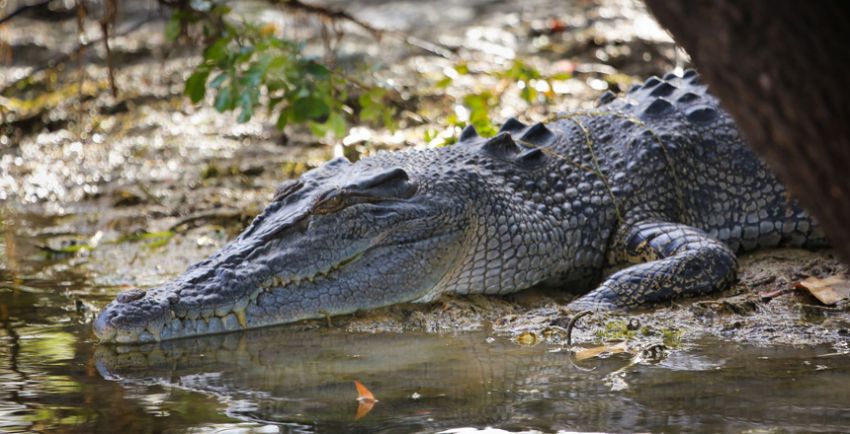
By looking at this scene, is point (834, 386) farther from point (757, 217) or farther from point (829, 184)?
point (757, 217)

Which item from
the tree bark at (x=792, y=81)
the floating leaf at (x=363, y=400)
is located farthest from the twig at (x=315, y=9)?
the tree bark at (x=792, y=81)

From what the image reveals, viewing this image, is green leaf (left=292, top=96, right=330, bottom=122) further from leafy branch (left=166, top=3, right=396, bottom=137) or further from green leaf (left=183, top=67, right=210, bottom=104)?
green leaf (left=183, top=67, right=210, bottom=104)

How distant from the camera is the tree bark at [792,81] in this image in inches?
69.5

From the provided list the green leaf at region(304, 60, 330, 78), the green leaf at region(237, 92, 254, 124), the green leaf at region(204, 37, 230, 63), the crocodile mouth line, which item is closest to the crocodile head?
the crocodile mouth line

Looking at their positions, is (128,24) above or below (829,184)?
above

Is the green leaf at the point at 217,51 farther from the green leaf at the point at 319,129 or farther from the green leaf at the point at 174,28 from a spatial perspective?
the green leaf at the point at 319,129

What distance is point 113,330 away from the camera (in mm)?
4531

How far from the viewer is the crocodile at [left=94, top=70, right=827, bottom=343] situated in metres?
4.84

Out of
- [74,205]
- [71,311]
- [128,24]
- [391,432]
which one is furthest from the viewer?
[128,24]

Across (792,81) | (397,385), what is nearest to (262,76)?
(397,385)

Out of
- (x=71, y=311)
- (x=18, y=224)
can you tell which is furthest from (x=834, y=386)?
(x=18, y=224)

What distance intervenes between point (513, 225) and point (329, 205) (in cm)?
92

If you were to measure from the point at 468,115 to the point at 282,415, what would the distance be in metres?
4.24

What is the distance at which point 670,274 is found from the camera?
16.7 feet
